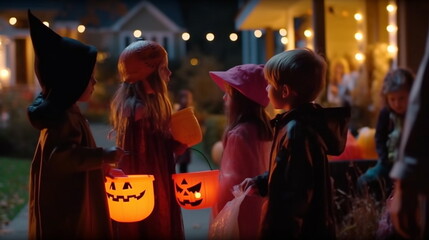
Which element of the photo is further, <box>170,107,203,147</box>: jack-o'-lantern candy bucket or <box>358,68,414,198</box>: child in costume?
<box>358,68,414,198</box>: child in costume

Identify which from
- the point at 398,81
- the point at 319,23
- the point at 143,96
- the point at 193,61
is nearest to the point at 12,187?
the point at 319,23

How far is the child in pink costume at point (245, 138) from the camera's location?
4422 mm

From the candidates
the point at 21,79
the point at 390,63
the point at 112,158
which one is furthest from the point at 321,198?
the point at 21,79

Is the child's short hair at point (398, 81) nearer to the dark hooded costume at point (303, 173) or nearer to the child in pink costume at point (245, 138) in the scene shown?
the child in pink costume at point (245, 138)

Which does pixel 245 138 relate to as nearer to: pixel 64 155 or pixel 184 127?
pixel 184 127

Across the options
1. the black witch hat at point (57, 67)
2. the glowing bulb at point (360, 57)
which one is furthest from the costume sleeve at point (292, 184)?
the glowing bulb at point (360, 57)

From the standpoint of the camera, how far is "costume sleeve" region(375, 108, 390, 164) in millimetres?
6652

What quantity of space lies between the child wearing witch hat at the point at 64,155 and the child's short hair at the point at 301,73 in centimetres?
102

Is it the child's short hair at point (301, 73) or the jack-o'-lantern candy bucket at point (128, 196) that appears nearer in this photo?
the child's short hair at point (301, 73)

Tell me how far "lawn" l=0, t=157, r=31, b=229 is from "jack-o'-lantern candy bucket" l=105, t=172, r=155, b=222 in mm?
4275

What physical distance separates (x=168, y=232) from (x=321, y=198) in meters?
1.50

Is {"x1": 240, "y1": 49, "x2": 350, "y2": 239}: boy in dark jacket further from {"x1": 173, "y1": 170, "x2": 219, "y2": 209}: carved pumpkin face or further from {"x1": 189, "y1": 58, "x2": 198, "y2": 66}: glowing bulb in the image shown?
{"x1": 189, "y1": 58, "x2": 198, "y2": 66}: glowing bulb

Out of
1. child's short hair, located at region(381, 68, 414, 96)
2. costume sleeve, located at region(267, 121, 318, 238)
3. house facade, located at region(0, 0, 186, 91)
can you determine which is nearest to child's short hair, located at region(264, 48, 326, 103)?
costume sleeve, located at region(267, 121, 318, 238)


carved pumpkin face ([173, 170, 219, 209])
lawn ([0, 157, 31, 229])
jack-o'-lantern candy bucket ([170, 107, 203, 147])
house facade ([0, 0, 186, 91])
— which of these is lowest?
lawn ([0, 157, 31, 229])
